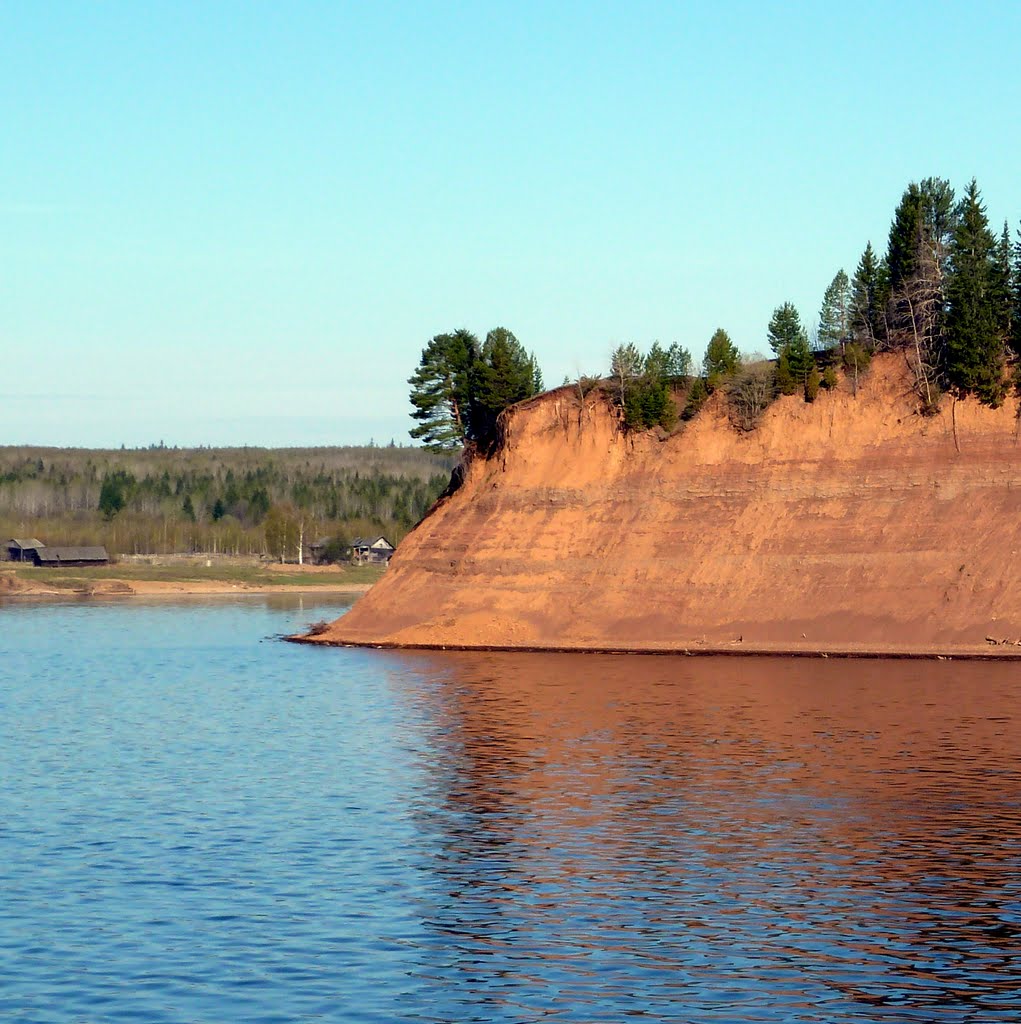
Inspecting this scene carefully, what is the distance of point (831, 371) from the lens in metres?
79.2

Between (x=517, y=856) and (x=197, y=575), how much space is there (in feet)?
471

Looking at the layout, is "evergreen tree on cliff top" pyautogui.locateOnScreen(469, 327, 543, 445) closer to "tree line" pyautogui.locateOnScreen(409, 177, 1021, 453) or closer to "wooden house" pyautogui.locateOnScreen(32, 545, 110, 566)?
"tree line" pyautogui.locateOnScreen(409, 177, 1021, 453)

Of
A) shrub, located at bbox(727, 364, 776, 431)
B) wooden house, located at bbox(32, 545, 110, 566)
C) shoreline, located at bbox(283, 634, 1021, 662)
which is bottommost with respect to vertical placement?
shoreline, located at bbox(283, 634, 1021, 662)

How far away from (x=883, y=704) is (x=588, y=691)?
35.8 ft

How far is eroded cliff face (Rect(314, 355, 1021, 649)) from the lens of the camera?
2731 inches

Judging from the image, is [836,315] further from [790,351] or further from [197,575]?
[197,575]

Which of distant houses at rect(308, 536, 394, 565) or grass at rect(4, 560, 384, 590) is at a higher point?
distant houses at rect(308, 536, 394, 565)

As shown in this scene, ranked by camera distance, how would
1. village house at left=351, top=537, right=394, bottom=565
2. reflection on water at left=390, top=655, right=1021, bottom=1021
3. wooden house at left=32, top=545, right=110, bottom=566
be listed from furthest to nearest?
village house at left=351, top=537, right=394, bottom=565 < wooden house at left=32, top=545, right=110, bottom=566 < reflection on water at left=390, top=655, right=1021, bottom=1021

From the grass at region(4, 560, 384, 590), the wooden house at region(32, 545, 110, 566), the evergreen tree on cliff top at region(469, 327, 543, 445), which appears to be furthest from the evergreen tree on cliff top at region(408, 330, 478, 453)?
the wooden house at region(32, 545, 110, 566)

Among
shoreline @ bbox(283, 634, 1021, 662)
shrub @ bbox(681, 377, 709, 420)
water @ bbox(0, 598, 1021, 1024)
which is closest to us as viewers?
water @ bbox(0, 598, 1021, 1024)

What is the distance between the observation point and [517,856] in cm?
2734

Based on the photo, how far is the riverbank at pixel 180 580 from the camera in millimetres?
151250

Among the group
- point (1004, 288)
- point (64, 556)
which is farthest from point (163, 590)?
point (1004, 288)

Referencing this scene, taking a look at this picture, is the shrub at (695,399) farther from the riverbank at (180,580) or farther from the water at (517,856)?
the riverbank at (180,580)
